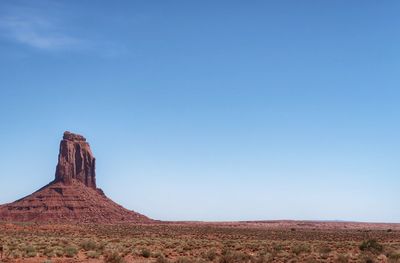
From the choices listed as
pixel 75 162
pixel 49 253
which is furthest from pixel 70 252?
pixel 75 162

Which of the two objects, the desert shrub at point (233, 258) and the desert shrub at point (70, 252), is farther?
the desert shrub at point (70, 252)

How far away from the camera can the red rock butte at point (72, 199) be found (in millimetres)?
110875

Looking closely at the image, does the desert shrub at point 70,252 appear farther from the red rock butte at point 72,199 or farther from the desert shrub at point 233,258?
the red rock butte at point 72,199

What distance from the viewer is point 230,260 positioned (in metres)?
22.5

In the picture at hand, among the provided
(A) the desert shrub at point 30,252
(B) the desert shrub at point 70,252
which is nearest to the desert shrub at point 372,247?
(B) the desert shrub at point 70,252

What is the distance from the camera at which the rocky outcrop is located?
127 meters

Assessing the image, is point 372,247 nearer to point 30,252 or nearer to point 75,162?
point 30,252

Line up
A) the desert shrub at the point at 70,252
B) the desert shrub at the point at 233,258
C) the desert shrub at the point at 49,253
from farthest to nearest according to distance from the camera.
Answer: the desert shrub at the point at 70,252, the desert shrub at the point at 49,253, the desert shrub at the point at 233,258

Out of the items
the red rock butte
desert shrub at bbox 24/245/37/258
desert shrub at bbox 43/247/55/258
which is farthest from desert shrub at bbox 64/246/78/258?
the red rock butte

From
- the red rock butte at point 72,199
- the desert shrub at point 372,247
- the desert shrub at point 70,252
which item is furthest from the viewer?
the red rock butte at point 72,199

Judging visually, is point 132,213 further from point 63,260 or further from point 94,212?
point 63,260

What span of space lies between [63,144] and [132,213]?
91.3ft

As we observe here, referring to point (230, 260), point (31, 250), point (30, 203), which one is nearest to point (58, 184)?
point (30, 203)

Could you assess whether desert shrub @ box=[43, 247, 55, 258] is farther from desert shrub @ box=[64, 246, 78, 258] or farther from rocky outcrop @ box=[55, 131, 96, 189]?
rocky outcrop @ box=[55, 131, 96, 189]
